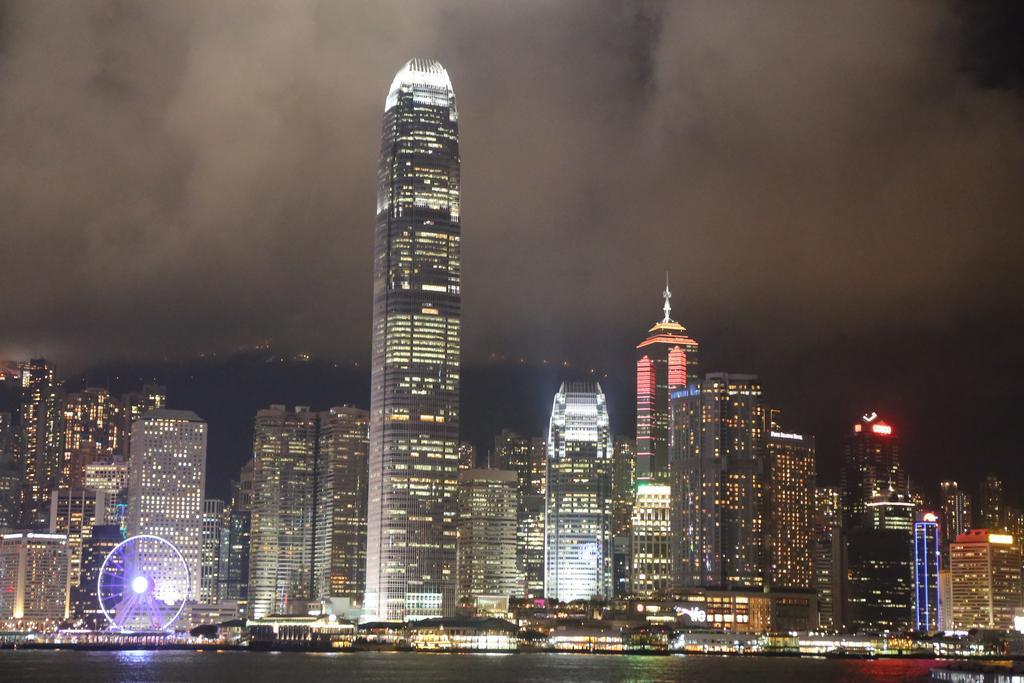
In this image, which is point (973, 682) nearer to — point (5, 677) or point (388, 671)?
point (388, 671)

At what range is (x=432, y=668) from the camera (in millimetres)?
163250

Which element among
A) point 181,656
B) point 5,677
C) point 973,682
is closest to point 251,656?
point 181,656

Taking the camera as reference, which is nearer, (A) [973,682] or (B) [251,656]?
(A) [973,682]

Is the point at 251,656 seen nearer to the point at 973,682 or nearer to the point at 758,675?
the point at 758,675

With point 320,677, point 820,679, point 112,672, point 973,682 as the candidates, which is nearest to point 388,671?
point 320,677

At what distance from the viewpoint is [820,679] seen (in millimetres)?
153000

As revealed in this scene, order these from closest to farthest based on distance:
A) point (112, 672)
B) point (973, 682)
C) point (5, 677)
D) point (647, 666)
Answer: point (973, 682) → point (5, 677) → point (112, 672) → point (647, 666)

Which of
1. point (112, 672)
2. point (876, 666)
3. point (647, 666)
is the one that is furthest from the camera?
point (876, 666)

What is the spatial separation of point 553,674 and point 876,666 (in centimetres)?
4719

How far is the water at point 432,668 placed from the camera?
14762cm

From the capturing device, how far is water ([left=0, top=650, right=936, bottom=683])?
147625mm

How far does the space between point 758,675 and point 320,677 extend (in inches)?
1527

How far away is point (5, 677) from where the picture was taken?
475 feet

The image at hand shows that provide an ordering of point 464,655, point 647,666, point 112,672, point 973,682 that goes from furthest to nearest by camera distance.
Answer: point 464,655 → point 647,666 → point 112,672 → point 973,682
